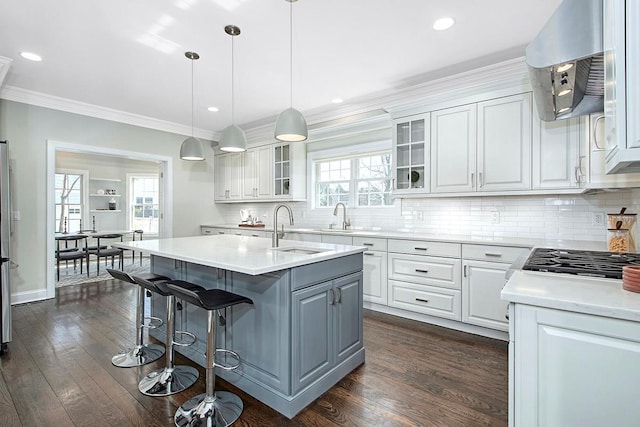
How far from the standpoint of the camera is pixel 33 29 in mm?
2596

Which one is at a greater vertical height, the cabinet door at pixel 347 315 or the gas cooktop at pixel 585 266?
the gas cooktop at pixel 585 266

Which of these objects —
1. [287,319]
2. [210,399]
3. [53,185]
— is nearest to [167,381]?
[210,399]

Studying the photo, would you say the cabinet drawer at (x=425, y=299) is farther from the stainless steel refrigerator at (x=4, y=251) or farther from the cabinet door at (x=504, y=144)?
the stainless steel refrigerator at (x=4, y=251)

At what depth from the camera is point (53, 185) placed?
418 centimetres

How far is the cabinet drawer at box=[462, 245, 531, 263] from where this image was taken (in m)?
2.75

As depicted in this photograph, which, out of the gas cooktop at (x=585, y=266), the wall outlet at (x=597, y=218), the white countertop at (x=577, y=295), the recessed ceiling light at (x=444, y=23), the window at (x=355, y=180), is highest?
the recessed ceiling light at (x=444, y=23)

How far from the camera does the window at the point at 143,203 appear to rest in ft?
26.2

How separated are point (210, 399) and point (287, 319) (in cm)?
64

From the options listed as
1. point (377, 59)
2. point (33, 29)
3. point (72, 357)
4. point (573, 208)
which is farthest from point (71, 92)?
point (573, 208)

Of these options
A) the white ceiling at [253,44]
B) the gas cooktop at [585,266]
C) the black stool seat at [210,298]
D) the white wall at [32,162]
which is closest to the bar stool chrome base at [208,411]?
the black stool seat at [210,298]

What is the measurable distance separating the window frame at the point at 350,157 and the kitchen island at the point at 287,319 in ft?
7.53

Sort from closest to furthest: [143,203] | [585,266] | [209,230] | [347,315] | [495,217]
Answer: [585,266] → [347,315] → [495,217] → [209,230] → [143,203]

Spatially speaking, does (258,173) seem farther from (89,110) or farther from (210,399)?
(210,399)

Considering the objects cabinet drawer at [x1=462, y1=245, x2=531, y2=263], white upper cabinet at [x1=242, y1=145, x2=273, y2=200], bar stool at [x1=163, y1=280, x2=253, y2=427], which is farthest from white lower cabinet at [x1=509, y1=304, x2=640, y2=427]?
white upper cabinet at [x1=242, y1=145, x2=273, y2=200]
